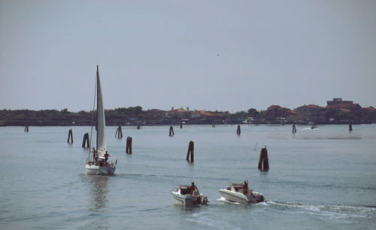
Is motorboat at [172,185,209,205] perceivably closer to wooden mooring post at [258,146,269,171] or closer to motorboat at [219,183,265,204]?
motorboat at [219,183,265,204]

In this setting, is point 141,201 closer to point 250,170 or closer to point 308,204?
point 308,204

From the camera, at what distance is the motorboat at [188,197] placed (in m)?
42.4

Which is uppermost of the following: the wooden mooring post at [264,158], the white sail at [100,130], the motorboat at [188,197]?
the white sail at [100,130]

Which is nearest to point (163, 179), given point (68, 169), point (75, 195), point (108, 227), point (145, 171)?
point (145, 171)

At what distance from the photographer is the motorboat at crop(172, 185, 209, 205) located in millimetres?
42438

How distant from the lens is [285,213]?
133 ft

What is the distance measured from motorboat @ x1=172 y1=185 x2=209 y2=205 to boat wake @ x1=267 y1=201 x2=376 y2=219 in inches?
236

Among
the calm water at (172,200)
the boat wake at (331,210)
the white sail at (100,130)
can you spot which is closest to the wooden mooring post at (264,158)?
the calm water at (172,200)

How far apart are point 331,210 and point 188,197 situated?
1196cm

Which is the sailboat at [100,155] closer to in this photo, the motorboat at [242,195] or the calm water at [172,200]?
the calm water at [172,200]

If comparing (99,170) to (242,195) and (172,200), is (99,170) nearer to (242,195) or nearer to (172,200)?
(172,200)

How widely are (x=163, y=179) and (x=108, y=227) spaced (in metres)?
23.9

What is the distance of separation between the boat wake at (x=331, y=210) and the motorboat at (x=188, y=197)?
599 centimetres

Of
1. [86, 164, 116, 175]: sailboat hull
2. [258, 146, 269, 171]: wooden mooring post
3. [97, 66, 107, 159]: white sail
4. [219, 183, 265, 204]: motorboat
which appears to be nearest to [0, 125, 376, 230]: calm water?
[219, 183, 265, 204]: motorboat
